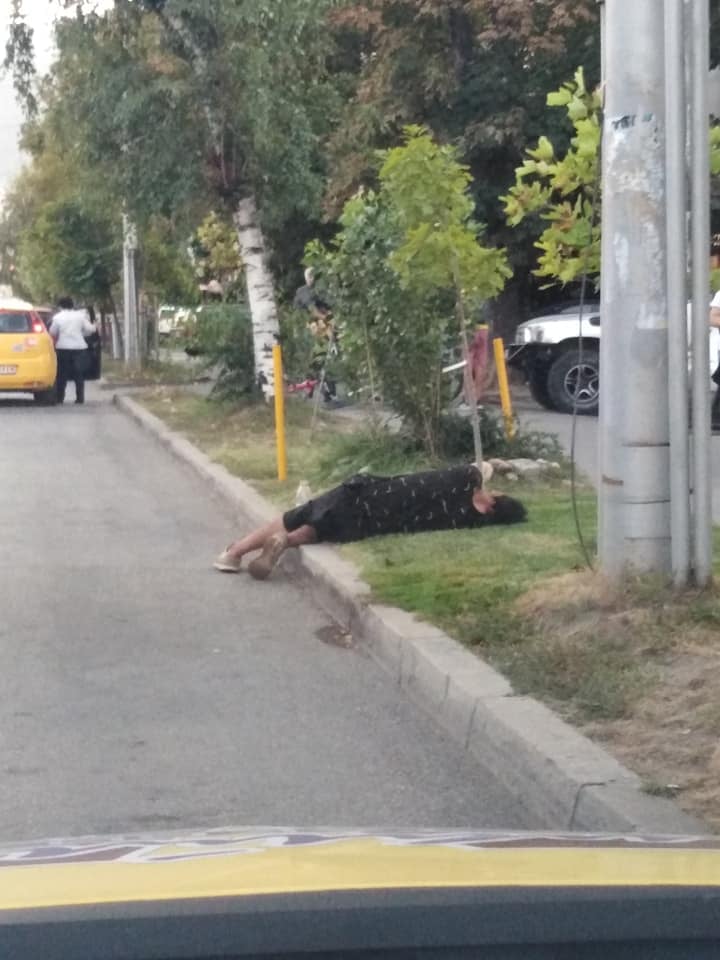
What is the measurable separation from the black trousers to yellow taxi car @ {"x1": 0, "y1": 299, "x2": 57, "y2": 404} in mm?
356

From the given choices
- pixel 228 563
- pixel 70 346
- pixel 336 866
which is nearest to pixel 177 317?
pixel 70 346

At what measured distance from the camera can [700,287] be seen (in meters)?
7.46

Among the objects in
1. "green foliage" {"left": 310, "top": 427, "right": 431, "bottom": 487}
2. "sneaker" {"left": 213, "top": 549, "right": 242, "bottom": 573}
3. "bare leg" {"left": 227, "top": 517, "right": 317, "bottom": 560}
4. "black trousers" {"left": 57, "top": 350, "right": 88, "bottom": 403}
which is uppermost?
"black trousers" {"left": 57, "top": 350, "right": 88, "bottom": 403}

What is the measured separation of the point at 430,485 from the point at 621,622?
3.22 meters

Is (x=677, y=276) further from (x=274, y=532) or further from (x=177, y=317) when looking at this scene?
(x=177, y=317)

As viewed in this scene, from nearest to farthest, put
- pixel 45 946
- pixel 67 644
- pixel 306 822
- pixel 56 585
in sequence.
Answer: pixel 45 946 < pixel 306 822 < pixel 67 644 < pixel 56 585

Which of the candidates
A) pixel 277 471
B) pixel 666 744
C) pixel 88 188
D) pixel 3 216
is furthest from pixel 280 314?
pixel 3 216

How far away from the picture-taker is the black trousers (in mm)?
24969

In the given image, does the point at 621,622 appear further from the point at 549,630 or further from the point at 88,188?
the point at 88,188

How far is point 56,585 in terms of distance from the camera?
395 inches

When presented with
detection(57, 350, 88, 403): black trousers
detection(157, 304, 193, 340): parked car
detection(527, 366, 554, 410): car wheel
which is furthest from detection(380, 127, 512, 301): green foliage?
detection(57, 350, 88, 403): black trousers

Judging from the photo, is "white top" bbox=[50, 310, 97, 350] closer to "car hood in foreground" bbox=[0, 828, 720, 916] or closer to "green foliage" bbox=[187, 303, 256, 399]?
"green foliage" bbox=[187, 303, 256, 399]

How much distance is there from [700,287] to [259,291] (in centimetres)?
1183

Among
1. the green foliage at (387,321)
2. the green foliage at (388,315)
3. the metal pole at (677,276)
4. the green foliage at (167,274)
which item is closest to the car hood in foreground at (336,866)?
the metal pole at (677,276)
